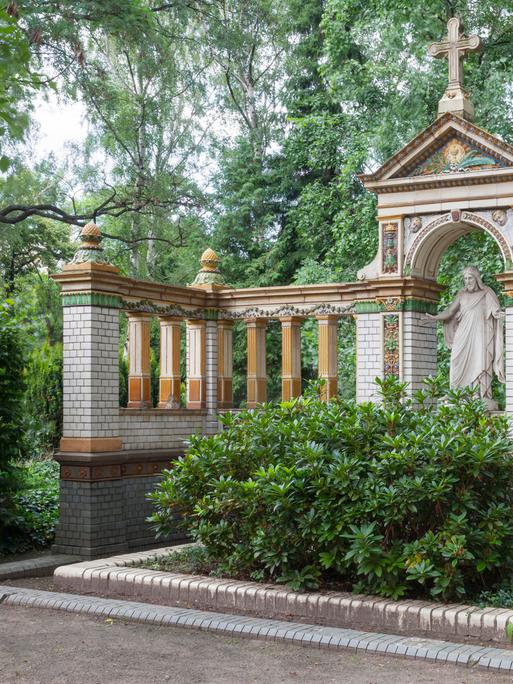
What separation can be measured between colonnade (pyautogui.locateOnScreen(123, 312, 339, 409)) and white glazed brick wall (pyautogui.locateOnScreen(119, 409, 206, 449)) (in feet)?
1.21

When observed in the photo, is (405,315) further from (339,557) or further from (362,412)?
(339,557)

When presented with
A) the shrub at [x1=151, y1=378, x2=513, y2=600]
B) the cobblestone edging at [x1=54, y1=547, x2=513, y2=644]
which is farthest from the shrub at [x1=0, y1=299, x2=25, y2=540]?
the shrub at [x1=151, y1=378, x2=513, y2=600]

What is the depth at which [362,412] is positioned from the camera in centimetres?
892

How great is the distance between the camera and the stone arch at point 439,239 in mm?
12180

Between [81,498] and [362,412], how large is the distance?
422 cm

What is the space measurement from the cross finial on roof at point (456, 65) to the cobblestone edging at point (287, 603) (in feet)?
22.0

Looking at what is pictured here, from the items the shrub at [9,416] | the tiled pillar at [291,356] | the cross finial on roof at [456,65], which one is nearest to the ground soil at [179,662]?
the shrub at [9,416]

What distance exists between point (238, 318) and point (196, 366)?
897mm

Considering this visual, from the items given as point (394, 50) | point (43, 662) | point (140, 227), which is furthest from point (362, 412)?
point (140, 227)

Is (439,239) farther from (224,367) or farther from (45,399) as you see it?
(45,399)

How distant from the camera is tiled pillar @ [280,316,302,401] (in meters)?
13.8

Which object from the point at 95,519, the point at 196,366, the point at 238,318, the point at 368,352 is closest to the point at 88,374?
the point at 95,519

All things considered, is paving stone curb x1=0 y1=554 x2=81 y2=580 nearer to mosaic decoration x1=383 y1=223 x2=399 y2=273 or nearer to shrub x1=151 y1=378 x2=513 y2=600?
shrub x1=151 y1=378 x2=513 y2=600

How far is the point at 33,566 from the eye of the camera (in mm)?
10984
